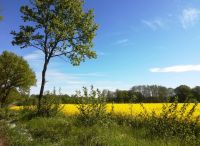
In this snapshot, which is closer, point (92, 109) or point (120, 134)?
point (120, 134)

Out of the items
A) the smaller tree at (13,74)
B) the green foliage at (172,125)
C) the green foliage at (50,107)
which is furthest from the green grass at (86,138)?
the smaller tree at (13,74)

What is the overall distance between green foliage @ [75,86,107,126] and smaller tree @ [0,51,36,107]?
48978 mm

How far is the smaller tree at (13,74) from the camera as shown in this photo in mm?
64125

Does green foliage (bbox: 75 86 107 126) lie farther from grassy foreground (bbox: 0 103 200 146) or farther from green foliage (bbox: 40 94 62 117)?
green foliage (bbox: 40 94 62 117)

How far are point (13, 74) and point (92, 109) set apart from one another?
51978 mm

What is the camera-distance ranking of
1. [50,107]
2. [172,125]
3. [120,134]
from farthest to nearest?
[50,107] → [120,134] → [172,125]

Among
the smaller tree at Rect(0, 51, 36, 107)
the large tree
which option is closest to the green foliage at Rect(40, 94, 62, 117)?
the large tree

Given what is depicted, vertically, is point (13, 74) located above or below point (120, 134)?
above

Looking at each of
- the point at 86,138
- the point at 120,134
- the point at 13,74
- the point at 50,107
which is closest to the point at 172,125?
the point at 120,134

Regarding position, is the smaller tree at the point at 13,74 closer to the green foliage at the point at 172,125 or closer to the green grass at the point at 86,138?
the green grass at the point at 86,138

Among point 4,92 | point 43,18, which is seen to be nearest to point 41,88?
point 43,18

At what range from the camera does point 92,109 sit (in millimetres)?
15500

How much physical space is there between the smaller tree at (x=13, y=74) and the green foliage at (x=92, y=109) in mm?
48978

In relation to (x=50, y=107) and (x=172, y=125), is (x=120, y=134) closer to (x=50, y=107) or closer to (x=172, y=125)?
(x=172, y=125)
